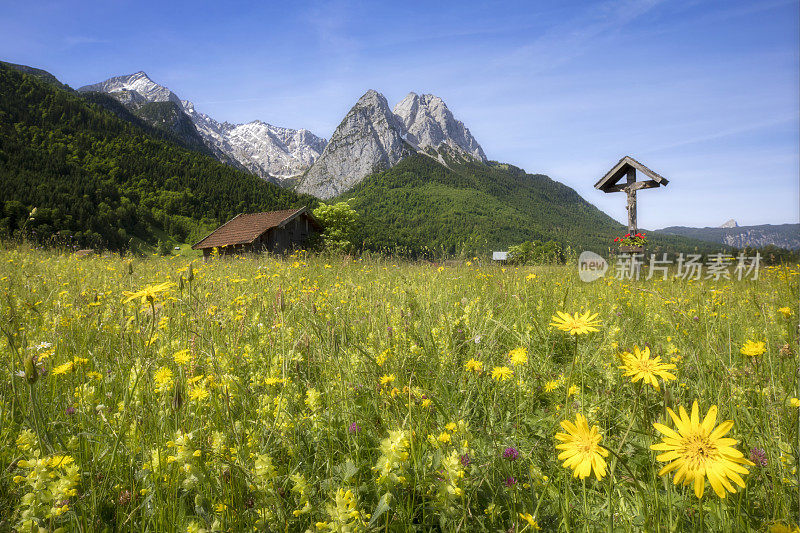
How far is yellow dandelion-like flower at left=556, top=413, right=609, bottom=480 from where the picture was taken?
790 millimetres

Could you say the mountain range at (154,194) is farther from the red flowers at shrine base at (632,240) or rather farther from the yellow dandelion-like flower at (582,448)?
the yellow dandelion-like flower at (582,448)

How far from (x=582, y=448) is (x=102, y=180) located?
165 feet

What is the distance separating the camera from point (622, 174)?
9430mm

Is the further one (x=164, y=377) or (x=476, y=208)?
(x=476, y=208)

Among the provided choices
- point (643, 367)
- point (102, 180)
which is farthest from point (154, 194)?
point (643, 367)

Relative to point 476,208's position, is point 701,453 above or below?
below

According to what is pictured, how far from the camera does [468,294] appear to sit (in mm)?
4172

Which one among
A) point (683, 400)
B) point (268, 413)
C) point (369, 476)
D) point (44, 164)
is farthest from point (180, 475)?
point (44, 164)

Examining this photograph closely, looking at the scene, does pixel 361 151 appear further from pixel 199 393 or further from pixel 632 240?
pixel 199 393

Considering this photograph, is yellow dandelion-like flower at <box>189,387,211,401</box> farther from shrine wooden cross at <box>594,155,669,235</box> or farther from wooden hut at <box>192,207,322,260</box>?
wooden hut at <box>192,207,322,260</box>

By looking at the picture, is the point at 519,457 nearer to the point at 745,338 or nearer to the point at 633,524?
the point at 633,524

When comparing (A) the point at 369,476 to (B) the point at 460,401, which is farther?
(B) the point at 460,401

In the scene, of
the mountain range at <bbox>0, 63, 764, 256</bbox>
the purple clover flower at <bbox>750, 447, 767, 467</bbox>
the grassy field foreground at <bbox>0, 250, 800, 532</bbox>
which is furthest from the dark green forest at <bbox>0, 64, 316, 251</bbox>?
the purple clover flower at <bbox>750, 447, 767, 467</bbox>

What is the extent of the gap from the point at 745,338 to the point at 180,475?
367 centimetres
